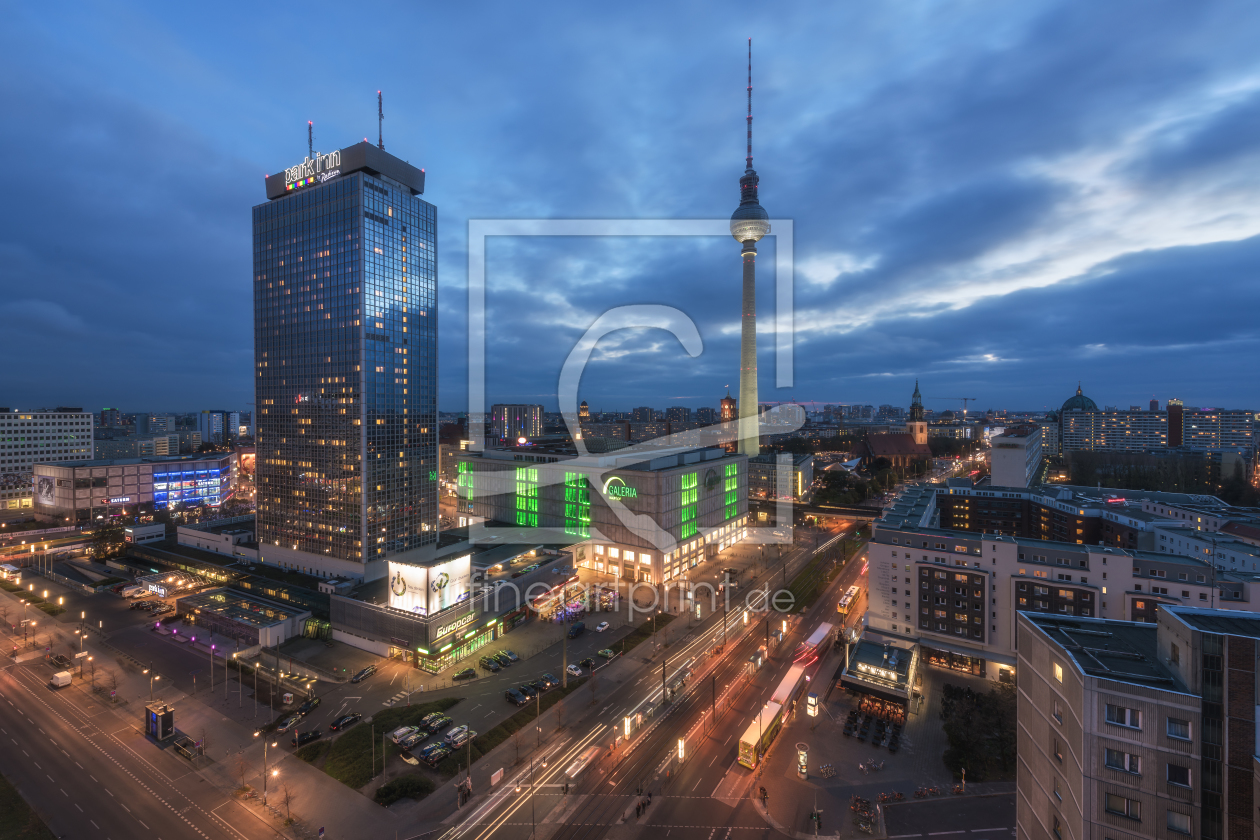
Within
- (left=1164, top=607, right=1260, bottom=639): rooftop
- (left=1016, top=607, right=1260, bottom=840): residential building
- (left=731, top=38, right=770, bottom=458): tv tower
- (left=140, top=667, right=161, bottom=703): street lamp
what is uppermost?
(left=731, top=38, right=770, bottom=458): tv tower


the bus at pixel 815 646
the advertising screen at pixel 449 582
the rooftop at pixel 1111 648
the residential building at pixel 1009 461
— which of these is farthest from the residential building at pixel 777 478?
the rooftop at pixel 1111 648

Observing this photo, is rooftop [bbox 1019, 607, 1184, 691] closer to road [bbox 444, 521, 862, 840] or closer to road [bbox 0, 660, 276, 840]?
road [bbox 444, 521, 862, 840]

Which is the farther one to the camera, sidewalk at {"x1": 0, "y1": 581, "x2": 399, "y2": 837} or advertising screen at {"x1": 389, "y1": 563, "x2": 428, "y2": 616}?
advertising screen at {"x1": 389, "y1": 563, "x2": 428, "y2": 616}

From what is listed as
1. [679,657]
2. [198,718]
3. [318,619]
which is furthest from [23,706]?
[679,657]

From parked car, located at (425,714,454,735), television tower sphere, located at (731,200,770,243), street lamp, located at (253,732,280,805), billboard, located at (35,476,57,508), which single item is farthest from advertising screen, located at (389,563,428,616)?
television tower sphere, located at (731,200,770,243)

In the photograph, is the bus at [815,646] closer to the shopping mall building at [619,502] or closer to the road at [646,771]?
the road at [646,771]

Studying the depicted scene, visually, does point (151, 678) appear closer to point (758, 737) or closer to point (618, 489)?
point (618, 489)

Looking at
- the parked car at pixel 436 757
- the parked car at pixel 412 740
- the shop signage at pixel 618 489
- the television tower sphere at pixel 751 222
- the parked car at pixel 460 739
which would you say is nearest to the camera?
the parked car at pixel 436 757
